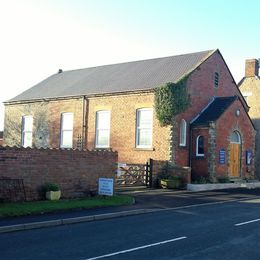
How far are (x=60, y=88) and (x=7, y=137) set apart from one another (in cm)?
661

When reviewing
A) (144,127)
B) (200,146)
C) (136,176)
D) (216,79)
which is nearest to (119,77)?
(144,127)

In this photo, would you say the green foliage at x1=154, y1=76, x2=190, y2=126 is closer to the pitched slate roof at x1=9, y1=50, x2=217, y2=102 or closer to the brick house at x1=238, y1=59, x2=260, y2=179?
the pitched slate roof at x1=9, y1=50, x2=217, y2=102

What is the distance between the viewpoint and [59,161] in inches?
657

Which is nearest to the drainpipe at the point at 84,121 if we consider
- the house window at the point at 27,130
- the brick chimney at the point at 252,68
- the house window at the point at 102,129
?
the house window at the point at 102,129

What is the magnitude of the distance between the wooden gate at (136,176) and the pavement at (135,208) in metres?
1.64

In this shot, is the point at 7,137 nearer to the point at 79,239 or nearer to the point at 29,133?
the point at 29,133

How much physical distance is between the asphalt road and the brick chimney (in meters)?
23.6

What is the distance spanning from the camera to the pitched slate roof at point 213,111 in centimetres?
2614

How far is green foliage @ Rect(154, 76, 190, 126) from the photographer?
987 inches

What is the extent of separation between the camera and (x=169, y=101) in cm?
2497

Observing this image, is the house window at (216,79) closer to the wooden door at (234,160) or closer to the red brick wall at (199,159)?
the wooden door at (234,160)

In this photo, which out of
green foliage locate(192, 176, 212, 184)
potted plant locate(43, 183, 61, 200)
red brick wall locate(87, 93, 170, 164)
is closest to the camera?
potted plant locate(43, 183, 61, 200)

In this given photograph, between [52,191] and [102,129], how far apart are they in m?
13.8

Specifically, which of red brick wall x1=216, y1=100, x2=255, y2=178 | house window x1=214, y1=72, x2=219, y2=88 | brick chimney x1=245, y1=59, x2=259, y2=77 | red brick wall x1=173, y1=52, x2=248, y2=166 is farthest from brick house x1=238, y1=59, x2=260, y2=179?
house window x1=214, y1=72, x2=219, y2=88
